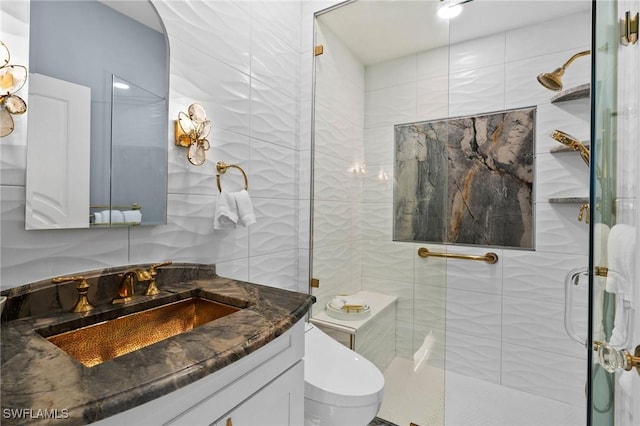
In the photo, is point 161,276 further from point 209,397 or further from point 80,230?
point 209,397

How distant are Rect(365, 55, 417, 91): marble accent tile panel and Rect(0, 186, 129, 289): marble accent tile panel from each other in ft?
4.98

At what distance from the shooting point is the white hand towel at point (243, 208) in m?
1.43

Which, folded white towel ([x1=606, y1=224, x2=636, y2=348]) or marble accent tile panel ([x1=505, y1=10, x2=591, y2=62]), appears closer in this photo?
folded white towel ([x1=606, y1=224, x2=636, y2=348])

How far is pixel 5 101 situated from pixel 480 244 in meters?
2.34

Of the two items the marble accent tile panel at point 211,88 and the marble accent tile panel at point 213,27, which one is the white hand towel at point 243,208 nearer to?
the marble accent tile panel at point 211,88

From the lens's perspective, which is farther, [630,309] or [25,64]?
[25,64]

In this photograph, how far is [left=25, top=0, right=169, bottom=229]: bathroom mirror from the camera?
0.91 metres

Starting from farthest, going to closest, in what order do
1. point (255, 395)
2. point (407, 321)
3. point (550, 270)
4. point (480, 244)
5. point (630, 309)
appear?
point (480, 244) < point (550, 270) < point (407, 321) < point (255, 395) < point (630, 309)

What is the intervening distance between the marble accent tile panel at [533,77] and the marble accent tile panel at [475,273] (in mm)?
964

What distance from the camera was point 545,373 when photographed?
196cm


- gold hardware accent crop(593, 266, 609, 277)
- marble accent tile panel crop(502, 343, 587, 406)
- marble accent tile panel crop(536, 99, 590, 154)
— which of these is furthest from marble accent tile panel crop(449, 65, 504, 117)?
gold hardware accent crop(593, 266, 609, 277)

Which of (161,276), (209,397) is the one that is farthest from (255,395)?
(161,276)

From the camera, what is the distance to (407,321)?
180 cm

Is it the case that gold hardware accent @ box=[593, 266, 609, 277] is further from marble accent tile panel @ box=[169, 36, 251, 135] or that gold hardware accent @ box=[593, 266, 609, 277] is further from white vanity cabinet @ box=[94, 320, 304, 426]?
marble accent tile panel @ box=[169, 36, 251, 135]
